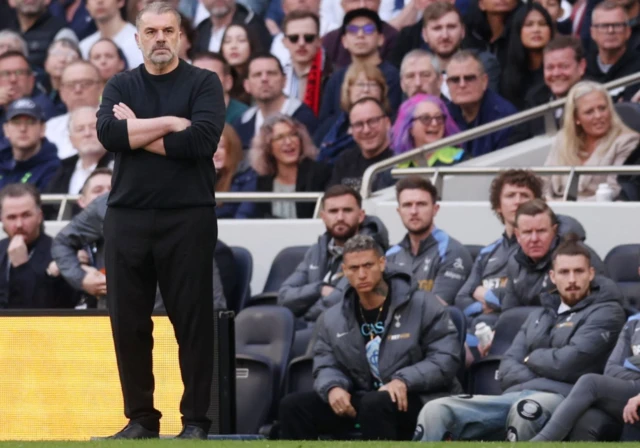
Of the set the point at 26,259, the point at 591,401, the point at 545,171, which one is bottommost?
the point at 591,401

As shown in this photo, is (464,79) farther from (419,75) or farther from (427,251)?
(427,251)

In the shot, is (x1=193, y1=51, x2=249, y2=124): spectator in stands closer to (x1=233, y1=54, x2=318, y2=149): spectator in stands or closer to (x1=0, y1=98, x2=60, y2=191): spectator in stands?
(x1=233, y1=54, x2=318, y2=149): spectator in stands

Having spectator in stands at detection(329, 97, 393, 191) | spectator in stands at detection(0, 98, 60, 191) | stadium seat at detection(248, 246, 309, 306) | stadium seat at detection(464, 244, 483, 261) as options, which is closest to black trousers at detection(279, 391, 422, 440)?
stadium seat at detection(464, 244, 483, 261)

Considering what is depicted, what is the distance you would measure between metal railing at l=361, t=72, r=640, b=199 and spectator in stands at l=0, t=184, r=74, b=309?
2522 mm

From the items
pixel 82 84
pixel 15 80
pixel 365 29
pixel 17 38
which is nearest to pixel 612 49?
pixel 365 29

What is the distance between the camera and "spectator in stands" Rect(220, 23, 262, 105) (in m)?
14.6

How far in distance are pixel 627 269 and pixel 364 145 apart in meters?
3.20

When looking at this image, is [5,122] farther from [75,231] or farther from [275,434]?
[275,434]

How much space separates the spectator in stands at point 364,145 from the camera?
12609 mm

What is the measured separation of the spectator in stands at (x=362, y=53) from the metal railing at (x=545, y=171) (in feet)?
4.96

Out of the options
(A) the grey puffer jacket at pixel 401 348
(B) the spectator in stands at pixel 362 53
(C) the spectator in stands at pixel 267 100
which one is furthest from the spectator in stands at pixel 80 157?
(A) the grey puffer jacket at pixel 401 348

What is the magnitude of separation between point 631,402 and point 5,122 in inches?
308

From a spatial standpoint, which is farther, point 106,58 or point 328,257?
point 106,58

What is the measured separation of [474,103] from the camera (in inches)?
509
